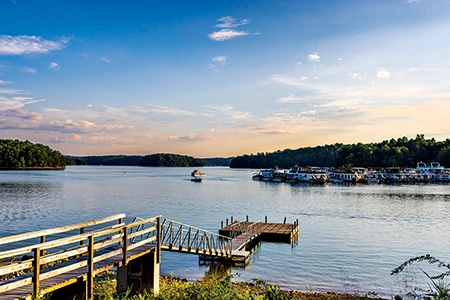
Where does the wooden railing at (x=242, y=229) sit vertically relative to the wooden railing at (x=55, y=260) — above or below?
below

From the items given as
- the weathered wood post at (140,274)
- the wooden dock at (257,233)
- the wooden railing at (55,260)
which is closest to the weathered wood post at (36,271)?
the wooden railing at (55,260)

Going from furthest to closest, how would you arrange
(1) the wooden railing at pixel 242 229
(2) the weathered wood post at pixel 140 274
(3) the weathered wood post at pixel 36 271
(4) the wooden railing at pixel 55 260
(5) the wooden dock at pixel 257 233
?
(1) the wooden railing at pixel 242 229
(5) the wooden dock at pixel 257 233
(2) the weathered wood post at pixel 140 274
(3) the weathered wood post at pixel 36 271
(4) the wooden railing at pixel 55 260

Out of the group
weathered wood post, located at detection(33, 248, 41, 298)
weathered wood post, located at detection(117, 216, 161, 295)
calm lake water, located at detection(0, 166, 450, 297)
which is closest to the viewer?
weathered wood post, located at detection(33, 248, 41, 298)

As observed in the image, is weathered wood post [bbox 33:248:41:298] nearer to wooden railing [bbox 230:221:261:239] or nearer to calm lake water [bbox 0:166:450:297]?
calm lake water [bbox 0:166:450:297]

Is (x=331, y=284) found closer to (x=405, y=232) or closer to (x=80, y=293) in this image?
(x=80, y=293)

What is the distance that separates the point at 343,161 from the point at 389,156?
2284 cm

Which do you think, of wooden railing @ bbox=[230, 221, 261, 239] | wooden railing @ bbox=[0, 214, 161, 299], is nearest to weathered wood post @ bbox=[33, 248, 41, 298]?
wooden railing @ bbox=[0, 214, 161, 299]

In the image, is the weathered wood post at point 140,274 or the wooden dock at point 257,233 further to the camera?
the wooden dock at point 257,233

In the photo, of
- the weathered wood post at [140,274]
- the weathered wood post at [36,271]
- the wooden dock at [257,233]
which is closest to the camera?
the weathered wood post at [36,271]

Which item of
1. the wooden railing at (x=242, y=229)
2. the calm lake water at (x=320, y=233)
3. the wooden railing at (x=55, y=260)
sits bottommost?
the calm lake water at (x=320, y=233)

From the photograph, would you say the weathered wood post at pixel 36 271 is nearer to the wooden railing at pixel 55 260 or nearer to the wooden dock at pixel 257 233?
the wooden railing at pixel 55 260

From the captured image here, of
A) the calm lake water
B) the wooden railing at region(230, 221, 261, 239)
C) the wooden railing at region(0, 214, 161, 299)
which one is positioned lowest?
the calm lake water

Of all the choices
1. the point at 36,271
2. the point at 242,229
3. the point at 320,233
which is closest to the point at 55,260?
the point at 36,271

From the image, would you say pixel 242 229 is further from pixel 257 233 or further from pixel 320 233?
pixel 320 233
